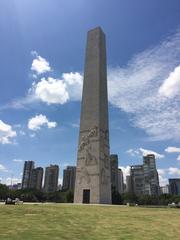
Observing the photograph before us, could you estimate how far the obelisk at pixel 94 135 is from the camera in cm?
3684

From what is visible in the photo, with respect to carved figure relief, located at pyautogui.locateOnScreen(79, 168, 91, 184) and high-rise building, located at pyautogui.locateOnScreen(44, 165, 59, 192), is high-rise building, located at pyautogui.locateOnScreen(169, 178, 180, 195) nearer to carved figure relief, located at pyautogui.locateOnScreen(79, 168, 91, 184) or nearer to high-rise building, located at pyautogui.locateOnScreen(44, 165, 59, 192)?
high-rise building, located at pyautogui.locateOnScreen(44, 165, 59, 192)

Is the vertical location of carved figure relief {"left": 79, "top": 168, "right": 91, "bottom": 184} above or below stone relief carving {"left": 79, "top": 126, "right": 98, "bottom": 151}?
below

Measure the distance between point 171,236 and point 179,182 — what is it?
138 meters

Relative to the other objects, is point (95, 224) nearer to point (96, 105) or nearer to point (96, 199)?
point (96, 199)

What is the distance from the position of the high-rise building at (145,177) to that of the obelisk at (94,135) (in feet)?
280

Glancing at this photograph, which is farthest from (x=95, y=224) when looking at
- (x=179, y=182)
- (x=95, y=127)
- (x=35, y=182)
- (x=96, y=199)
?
(x=179, y=182)

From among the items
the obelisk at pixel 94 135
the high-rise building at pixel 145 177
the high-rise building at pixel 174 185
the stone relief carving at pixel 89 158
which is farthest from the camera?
the high-rise building at pixel 174 185

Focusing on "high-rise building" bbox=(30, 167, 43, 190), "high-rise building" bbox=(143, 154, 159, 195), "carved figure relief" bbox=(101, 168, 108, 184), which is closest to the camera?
"carved figure relief" bbox=(101, 168, 108, 184)

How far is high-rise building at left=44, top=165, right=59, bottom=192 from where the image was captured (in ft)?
352

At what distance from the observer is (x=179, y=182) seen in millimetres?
141250

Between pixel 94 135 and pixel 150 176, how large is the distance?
88.7m

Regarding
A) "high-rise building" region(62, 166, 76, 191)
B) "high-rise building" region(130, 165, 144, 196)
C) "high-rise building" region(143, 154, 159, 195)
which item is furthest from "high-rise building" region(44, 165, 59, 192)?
"high-rise building" region(143, 154, 159, 195)

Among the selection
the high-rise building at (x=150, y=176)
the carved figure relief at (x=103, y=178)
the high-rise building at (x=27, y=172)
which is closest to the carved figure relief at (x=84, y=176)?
the carved figure relief at (x=103, y=178)

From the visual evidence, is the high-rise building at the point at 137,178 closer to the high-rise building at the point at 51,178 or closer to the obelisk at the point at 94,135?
the high-rise building at the point at 51,178
